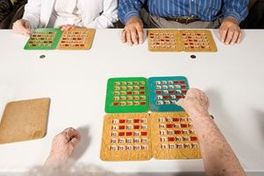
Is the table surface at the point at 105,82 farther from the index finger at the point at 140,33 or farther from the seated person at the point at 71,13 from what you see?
the seated person at the point at 71,13

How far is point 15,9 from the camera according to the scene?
1725 mm

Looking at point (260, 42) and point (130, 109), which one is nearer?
point (130, 109)

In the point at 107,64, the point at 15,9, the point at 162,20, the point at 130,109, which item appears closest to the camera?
the point at 130,109

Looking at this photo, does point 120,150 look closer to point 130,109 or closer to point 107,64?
point 130,109

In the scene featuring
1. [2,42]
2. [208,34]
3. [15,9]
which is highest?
[208,34]

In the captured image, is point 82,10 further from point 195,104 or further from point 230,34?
point 195,104

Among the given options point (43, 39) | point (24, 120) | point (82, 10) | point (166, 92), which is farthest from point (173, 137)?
point (82, 10)

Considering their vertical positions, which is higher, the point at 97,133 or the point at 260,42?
the point at 260,42

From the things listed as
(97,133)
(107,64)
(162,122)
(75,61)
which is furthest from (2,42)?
(162,122)

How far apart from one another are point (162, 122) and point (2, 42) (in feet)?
2.39

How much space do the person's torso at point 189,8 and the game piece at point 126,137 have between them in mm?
706

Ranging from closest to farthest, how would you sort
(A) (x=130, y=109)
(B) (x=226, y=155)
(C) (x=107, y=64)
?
(B) (x=226, y=155), (A) (x=130, y=109), (C) (x=107, y=64)

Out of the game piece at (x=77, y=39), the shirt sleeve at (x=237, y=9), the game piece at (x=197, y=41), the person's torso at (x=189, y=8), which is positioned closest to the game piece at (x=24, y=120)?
the game piece at (x=77, y=39)

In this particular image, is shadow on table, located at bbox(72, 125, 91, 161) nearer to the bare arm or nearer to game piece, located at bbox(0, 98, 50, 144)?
game piece, located at bbox(0, 98, 50, 144)
